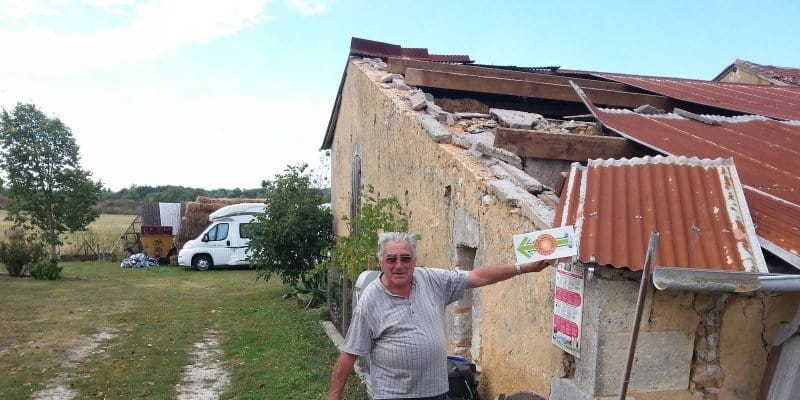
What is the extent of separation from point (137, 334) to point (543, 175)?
7764 mm

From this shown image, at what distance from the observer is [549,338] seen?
3.52 metres

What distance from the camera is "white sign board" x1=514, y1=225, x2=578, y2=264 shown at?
2.78 metres

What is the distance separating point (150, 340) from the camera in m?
9.12

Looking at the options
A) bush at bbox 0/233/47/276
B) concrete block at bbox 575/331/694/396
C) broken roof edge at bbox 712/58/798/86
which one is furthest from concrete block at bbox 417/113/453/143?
bush at bbox 0/233/47/276

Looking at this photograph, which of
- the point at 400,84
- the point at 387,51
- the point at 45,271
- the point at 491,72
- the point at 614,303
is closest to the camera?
the point at 614,303

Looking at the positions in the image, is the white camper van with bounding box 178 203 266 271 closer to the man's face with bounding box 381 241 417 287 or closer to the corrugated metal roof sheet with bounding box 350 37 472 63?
the corrugated metal roof sheet with bounding box 350 37 472 63

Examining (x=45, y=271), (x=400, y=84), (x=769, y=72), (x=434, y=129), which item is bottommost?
(x=45, y=271)

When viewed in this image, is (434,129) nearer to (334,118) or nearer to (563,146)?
(563,146)

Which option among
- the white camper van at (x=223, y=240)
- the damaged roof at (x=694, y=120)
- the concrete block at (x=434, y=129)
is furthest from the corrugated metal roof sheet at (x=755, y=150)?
the white camper van at (x=223, y=240)

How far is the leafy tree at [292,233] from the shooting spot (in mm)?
11867

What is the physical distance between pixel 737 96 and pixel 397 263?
7.56m

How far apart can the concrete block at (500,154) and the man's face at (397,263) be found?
202cm

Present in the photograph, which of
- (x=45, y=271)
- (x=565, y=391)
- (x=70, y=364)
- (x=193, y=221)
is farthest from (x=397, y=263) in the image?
(x=193, y=221)

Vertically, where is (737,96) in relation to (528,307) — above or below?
above
